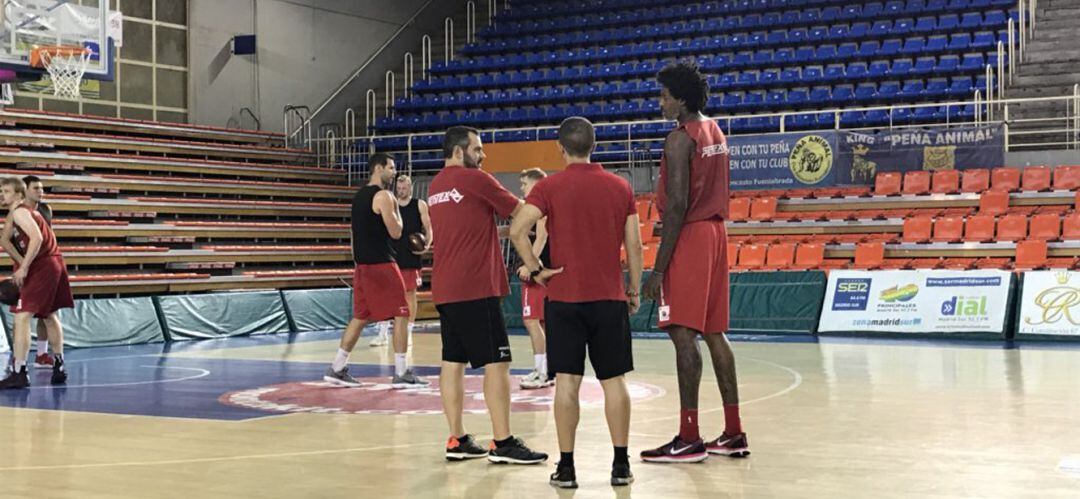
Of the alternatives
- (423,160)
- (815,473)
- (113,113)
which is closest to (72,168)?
(113,113)

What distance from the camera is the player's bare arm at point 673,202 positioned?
7.72 meters

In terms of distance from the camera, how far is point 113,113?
27.5m

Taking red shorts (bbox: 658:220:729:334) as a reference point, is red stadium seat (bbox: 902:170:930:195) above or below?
above

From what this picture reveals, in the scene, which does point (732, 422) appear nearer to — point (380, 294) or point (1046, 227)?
point (380, 294)

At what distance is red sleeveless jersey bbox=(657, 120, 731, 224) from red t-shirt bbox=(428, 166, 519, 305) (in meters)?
1.04

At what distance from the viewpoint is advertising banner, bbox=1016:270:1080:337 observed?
58.5 ft

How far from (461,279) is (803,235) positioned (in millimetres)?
16140

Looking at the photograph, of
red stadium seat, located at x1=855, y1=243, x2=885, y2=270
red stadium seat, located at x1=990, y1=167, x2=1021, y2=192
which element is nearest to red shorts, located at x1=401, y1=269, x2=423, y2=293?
red stadium seat, located at x1=855, y1=243, x2=885, y2=270

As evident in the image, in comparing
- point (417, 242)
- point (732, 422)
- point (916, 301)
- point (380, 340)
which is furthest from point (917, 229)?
point (732, 422)

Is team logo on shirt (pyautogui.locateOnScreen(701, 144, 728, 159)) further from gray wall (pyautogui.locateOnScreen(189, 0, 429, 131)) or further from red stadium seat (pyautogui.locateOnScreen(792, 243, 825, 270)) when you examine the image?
gray wall (pyautogui.locateOnScreen(189, 0, 429, 131))

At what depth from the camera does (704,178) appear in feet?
25.8

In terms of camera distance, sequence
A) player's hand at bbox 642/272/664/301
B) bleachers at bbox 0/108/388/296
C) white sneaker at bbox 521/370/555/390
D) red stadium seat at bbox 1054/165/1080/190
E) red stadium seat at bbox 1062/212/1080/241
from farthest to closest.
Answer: bleachers at bbox 0/108/388/296 → red stadium seat at bbox 1054/165/1080/190 → red stadium seat at bbox 1062/212/1080/241 → white sneaker at bbox 521/370/555/390 → player's hand at bbox 642/272/664/301

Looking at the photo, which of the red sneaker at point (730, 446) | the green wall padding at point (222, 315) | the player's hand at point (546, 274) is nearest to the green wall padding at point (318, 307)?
the green wall padding at point (222, 315)

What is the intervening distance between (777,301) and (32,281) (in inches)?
441
